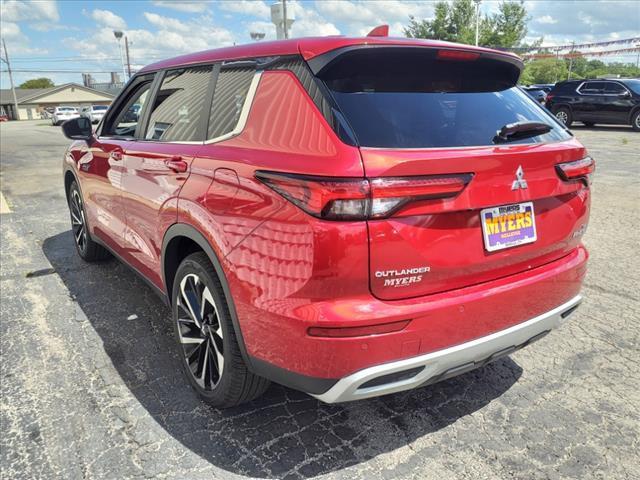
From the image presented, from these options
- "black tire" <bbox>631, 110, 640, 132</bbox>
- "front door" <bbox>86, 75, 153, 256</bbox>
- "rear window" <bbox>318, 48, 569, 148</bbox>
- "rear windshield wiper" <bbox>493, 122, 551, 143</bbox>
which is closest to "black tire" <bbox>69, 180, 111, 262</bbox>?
"front door" <bbox>86, 75, 153, 256</bbox>

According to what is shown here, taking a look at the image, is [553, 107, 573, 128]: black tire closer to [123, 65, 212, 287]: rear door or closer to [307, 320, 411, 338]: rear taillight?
[123, 65, 212, 287]: rear door

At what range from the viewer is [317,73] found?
2092 mm

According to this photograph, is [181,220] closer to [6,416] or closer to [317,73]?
[317,73]

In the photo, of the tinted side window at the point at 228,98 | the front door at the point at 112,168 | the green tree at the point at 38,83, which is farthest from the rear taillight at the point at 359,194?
the green tree at the point at 38,83

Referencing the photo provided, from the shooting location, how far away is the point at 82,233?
4980 mm

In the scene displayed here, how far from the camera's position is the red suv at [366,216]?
191 centimetres

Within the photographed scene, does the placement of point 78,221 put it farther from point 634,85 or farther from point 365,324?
point 634,85

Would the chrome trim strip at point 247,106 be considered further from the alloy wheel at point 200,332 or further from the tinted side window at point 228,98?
the alloy wheel at point 200,332

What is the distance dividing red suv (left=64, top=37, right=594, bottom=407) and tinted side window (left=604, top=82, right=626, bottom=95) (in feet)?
56.8

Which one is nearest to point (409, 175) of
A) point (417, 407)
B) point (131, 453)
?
point (417, 407)

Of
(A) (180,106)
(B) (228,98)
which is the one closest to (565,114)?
(A) (180,106)

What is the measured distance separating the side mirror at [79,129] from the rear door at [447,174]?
294 cm

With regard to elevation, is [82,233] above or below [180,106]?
below

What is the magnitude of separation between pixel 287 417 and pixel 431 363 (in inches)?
36.4
